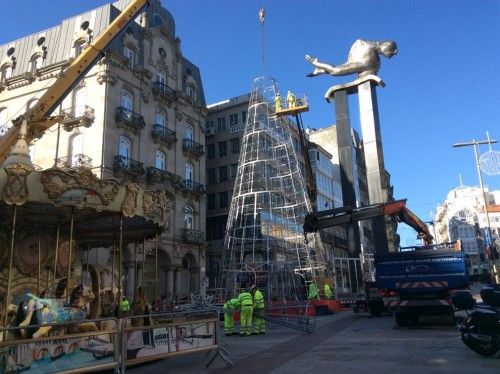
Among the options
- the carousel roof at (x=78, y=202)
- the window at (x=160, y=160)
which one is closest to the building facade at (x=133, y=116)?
the window at (x=160, y=160)

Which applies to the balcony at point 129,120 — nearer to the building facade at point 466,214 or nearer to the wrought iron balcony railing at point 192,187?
the wrought iron balcony railing at point 192,187

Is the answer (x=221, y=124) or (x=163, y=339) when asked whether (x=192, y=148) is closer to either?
(x=221, y=124)

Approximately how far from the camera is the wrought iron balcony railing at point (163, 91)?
34.0 m

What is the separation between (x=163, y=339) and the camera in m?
9.67

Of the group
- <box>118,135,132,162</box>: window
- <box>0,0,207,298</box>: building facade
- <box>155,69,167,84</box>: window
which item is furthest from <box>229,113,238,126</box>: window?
<box>118,135,132,162</box>: window

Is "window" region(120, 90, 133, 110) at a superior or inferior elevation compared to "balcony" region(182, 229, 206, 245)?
superior

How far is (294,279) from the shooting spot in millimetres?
31141

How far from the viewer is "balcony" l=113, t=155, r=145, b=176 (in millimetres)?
28953

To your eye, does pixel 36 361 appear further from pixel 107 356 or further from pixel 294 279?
pixel 294 279

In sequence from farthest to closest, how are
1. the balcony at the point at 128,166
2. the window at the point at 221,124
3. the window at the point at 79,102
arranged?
the window at the point at 221,124
the window at the point at 79,102
the balcony at the point at 128,166

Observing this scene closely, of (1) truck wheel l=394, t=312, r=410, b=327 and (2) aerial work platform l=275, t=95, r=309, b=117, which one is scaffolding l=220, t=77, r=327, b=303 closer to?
(2) aerial work platform l=275, t=95, r=309, b=117

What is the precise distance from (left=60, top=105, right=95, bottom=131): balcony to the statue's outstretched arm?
14808 mm

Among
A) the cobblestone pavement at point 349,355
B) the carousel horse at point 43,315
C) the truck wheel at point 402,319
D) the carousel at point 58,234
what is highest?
the carousel at point 58,234

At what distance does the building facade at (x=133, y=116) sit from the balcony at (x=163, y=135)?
0.28 feet
